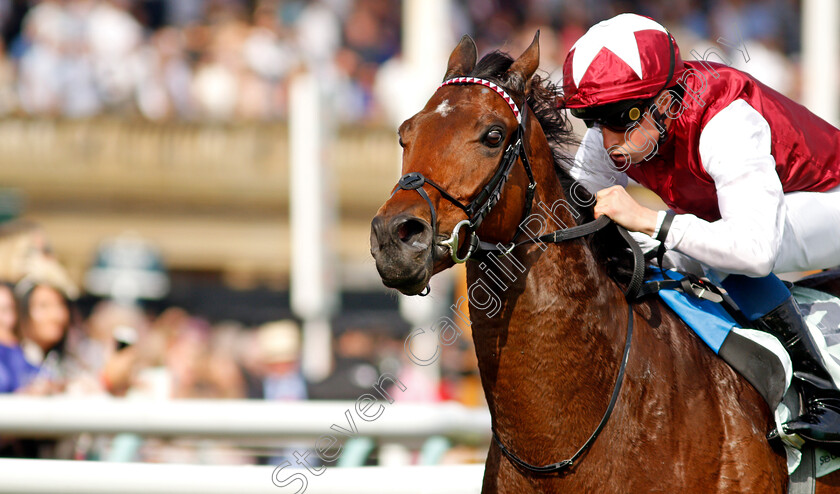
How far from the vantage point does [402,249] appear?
197cm

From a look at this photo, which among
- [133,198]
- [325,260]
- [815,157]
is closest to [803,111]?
[815,157]

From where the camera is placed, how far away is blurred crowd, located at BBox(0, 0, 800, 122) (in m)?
10.4

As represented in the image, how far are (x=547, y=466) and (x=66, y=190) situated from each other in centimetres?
1084

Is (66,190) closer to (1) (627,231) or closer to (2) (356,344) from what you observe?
(2) (356,344)

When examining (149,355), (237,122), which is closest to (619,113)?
(149,355)

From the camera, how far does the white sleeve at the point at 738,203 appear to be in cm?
217

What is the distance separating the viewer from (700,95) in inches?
93.8

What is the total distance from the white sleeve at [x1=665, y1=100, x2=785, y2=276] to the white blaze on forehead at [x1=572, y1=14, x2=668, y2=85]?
0.89 feet

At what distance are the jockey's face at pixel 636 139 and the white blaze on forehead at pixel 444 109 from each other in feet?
1.71

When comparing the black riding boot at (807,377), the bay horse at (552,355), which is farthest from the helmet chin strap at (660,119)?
the black riding boot at (807,377)

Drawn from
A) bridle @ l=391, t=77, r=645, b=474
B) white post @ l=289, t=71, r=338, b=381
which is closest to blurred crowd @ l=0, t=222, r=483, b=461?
white post @ l=289, t=71, r=338, b=381

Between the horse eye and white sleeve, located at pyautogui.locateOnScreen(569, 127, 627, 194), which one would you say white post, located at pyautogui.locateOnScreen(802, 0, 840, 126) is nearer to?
white sleeve, located at pyautogui.locateOnScreen(569, 127, 627, 194)

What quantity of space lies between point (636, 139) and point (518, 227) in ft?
1.48

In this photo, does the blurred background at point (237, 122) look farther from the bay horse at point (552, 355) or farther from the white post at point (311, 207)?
the bay horse at point (552, 355)
